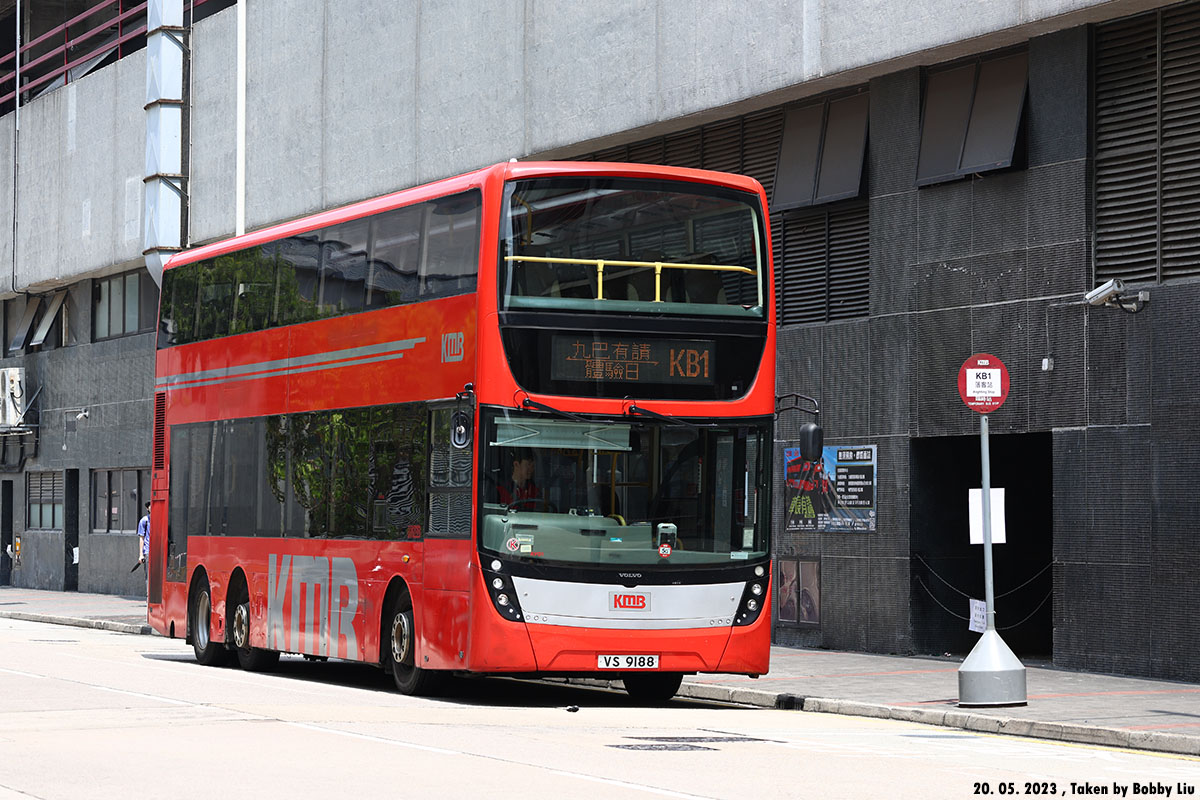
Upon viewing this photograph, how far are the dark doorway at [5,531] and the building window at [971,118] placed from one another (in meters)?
35.8

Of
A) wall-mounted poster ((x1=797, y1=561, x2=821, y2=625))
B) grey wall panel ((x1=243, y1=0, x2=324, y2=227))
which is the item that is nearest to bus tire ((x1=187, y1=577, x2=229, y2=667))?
wall-mounted poster ((x1=797, y1=561, x2=821, y2=625))

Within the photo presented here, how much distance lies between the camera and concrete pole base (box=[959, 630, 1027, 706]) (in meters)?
16.6

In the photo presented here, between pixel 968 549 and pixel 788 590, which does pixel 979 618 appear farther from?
pixel 788 590

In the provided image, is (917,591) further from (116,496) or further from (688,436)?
(116,496)

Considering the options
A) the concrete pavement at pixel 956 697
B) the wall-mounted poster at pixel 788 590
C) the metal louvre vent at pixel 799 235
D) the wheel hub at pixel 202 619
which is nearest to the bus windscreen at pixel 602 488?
the concrete pavement at pixel 956 697

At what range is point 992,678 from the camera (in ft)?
54.4

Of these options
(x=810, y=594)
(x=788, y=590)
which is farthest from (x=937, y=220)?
(x=788, y=590)

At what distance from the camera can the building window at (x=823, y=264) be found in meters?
24.4

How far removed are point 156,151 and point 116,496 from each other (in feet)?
33.1

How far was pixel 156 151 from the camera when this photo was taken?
3944cm

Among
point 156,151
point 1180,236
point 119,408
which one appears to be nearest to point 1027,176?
point 1180,236

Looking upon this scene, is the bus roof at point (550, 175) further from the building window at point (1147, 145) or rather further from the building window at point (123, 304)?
the building window at point (123, 304)

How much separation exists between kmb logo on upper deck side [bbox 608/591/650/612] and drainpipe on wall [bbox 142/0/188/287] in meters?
23.7

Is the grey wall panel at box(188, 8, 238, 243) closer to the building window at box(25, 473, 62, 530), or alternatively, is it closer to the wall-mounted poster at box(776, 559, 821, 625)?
the building window at box(25, 473, 62, 530)
